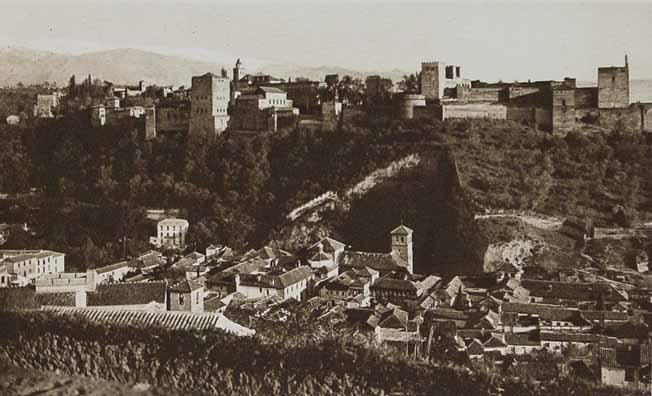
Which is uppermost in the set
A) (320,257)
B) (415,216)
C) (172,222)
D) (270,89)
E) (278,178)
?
(270,89)

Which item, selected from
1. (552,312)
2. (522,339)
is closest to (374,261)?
(552,312)

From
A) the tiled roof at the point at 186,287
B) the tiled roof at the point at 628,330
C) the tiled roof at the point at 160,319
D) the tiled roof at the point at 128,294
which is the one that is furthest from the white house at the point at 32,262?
the tiled roof at the point at 628,330

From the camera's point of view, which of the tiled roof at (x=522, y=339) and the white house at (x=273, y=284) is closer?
the tiled roof at (x=522, y=339)

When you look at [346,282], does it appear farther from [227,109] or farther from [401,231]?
[227,109]

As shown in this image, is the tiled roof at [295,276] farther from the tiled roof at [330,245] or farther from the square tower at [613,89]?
the square tower at [613,89]

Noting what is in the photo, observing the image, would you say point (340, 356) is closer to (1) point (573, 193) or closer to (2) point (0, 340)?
(2) point (0, 340)

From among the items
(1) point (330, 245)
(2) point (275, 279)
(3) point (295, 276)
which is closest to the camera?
(2) point (275, 279)
